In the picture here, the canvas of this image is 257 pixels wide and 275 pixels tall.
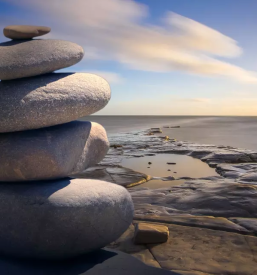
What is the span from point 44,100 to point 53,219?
1.30 meters

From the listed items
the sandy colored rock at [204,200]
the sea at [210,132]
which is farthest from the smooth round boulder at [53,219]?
the sea at [210,132]

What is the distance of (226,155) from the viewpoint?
48.1 ft

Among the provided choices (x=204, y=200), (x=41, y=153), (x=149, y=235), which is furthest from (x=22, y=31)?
(x=204, y=200)

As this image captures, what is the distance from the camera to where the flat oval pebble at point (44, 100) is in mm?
3732

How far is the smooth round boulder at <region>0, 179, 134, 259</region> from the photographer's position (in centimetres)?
372

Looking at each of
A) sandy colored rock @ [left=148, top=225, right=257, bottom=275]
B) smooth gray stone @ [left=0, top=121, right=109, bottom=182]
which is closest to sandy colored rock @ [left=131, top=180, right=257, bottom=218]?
sandy colored rock @ [left=148, top=225, right=257, bottom=275]

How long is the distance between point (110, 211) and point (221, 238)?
5.37ft

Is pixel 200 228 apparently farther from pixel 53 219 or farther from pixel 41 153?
pixel 41 153

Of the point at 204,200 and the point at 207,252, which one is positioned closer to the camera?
the point at 207,252

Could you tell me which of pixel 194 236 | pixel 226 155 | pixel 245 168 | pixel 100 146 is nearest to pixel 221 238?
pixel 194 236

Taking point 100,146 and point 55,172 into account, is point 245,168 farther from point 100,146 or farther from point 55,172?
point 55,172

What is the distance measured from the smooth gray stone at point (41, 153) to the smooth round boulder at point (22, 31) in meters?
1.20

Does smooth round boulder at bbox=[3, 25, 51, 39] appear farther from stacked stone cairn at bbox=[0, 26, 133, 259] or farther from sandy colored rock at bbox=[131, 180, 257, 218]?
sandy colored rock at bbox=[131, 180, 257, 218]

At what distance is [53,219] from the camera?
12.1 feet
